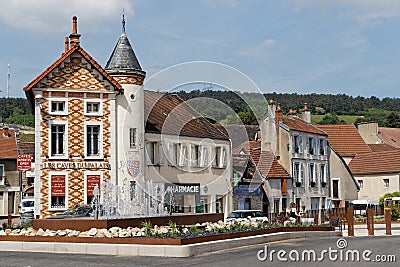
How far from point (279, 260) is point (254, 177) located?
36.1 meters

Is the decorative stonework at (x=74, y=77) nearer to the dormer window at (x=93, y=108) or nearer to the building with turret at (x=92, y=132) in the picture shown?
the building with turret at (x=92, y=132)

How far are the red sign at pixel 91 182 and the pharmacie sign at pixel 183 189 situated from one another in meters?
5.26

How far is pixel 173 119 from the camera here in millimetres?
45531

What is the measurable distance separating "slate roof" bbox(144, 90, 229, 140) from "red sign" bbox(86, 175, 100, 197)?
5.08m

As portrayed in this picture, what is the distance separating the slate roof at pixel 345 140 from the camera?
67.4 metres

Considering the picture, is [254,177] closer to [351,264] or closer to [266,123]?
[266,123]

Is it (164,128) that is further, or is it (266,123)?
(266,123)

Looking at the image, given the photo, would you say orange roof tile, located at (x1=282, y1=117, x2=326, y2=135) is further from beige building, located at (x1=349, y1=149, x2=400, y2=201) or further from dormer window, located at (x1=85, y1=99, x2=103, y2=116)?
dormer window, located at (x1=85, y1=99, x2=103, y2=116)

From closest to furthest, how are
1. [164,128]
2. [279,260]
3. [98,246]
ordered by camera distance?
1. [279,260]
2. [98,246]
3. [164,128]

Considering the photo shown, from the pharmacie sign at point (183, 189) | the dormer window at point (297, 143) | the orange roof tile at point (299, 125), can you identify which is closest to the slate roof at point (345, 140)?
the orange roof tile at point (299, 125)

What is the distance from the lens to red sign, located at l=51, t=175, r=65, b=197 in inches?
1451

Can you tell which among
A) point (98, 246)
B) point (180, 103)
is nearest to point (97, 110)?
point (180, 103)

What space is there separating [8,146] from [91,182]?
73.6 feet

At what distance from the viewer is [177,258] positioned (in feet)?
55.1
